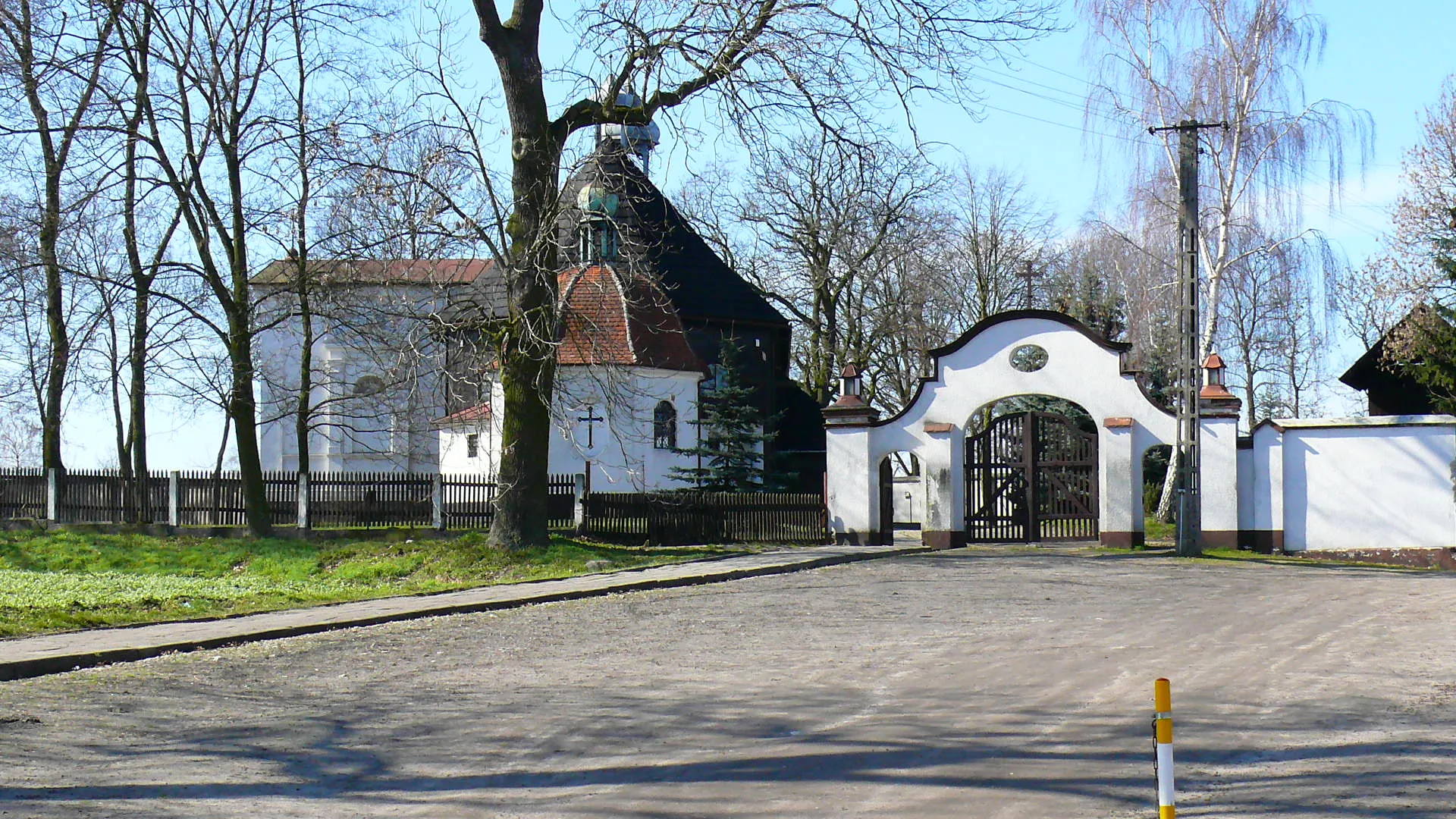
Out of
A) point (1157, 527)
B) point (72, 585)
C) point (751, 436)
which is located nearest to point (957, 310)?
point (751, 436)

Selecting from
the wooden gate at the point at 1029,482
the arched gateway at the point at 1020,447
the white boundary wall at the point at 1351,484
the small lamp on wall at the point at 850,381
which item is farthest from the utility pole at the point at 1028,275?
the white boundary wall at the point at 1351,484

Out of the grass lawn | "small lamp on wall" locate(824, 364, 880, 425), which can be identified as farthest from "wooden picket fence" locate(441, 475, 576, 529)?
"small lamp on wall" locate(824, 364, 880, 425)

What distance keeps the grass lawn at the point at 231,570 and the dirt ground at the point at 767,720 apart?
11.1ft

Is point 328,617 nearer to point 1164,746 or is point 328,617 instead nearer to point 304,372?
point 1164,746

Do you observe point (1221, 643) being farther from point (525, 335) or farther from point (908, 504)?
point (908, 504)

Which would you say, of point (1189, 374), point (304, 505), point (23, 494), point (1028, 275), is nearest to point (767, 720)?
point (1189, 374)

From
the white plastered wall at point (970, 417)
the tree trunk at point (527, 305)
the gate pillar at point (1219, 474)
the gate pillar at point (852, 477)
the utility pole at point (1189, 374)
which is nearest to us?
the tree trunk at point (527, 305)

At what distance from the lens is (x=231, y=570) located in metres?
27.3

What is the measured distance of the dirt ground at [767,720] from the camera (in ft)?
23.1

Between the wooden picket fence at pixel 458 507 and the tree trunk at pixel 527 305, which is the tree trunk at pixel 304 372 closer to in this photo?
the wooden picket fence at pixel 458 507

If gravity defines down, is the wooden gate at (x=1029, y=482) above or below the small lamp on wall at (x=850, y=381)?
below

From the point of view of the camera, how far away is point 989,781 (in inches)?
286

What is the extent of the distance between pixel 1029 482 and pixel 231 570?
1584cm

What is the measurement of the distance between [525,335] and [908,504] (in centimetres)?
2076
